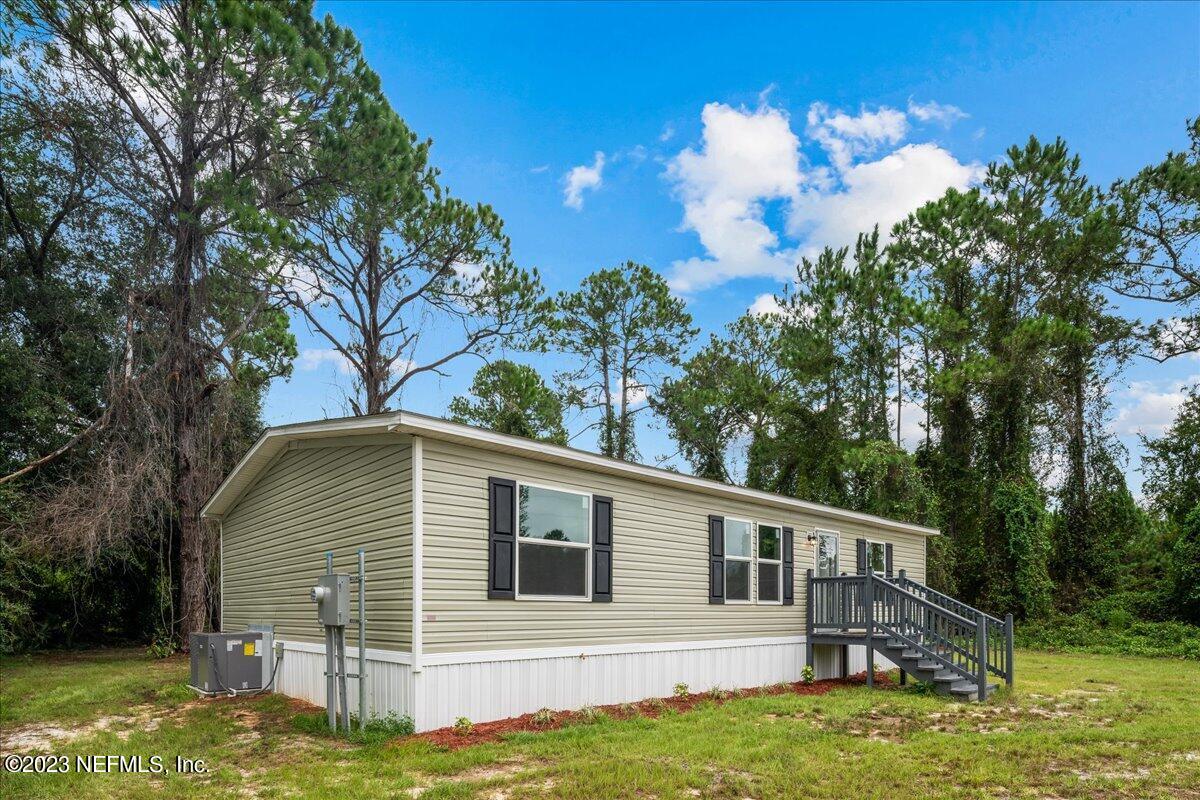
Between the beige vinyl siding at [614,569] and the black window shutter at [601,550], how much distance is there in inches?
4.7

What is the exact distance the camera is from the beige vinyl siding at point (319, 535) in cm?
783

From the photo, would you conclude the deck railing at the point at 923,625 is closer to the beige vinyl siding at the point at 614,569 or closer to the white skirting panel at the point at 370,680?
the beige vinyl siding at the point at 614,569

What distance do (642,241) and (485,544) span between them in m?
18.8

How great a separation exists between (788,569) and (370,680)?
6.96 metres

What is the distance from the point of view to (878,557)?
48.6ft

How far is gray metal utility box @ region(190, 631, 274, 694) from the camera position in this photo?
9812 mm

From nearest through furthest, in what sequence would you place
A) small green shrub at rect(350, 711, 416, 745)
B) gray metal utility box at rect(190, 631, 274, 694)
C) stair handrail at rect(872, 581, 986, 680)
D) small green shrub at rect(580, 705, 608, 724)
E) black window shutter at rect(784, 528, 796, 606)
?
small green shrub at rect(350, 711, 416, 745) < small green shrub at rect(580, 705, 608, 724) < gray metal utility box at rect(190, 631, 274, 694) < stair handrail at rect(872, 581, 986, 680) < black window shutter at rect(784, 528, 796, 606)

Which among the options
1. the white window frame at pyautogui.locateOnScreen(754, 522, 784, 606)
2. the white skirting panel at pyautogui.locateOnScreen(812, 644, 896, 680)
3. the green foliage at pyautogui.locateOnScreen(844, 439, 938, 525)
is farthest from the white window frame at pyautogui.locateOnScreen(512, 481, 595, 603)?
the green foliage at pyautogui.locateOnScreen(844, 439, 938, 525)

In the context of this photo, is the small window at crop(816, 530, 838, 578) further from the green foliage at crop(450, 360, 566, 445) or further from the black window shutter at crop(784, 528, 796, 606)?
the green foliage at crop(450, 360, 566, 445)

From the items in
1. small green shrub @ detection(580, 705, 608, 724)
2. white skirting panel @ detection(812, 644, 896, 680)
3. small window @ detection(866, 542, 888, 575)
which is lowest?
white skirting panel @ detection(812, 644, 896, 680)

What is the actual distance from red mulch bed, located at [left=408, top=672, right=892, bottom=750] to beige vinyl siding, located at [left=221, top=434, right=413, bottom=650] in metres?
0.91

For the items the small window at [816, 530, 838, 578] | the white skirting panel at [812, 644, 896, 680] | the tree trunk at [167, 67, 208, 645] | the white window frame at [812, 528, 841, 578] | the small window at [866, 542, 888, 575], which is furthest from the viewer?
the tree trunk at [167, 67, 208, 645]

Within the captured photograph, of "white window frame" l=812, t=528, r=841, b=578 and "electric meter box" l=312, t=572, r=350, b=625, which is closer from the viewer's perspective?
"electric meter box" l=312, t=572, r=350, b=625

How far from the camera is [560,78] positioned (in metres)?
17.5
